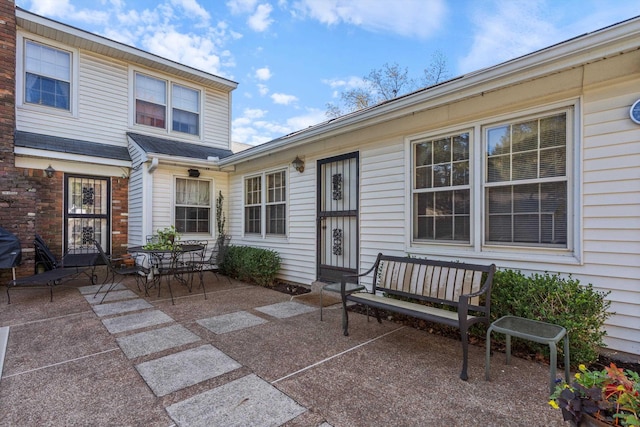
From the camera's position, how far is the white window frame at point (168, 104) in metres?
8.16

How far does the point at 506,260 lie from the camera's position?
3639mm

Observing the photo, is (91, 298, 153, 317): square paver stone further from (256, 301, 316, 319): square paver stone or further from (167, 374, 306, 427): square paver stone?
(167, 374, 306, 427): square paver stone

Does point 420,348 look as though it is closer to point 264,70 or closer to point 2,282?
point 2,282

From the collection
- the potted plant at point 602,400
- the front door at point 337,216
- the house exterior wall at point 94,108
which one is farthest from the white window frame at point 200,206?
the potted plant at point 602,400

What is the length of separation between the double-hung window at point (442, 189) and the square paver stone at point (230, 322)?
2549 millimetres

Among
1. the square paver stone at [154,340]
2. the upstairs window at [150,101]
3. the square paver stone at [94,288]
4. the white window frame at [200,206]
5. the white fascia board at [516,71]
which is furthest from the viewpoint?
the upstairs window at [150,101]

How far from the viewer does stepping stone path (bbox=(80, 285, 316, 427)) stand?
83.6 inches

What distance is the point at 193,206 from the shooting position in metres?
8.03

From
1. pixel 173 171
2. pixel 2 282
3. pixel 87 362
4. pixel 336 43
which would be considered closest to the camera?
pixel 87 362

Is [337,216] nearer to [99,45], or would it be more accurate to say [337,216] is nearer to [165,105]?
[165,105]

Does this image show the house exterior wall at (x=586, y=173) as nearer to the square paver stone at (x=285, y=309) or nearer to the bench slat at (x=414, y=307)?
the bench slat at (x=414, y=307)

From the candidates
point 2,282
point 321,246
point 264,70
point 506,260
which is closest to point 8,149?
point 2,282

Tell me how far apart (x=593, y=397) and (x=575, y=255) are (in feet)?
7.50

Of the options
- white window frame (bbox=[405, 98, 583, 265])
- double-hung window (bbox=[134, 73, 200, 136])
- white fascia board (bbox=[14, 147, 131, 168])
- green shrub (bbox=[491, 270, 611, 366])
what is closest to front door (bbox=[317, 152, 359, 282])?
white window frame (bbox=[405, 98, 583, 265])
